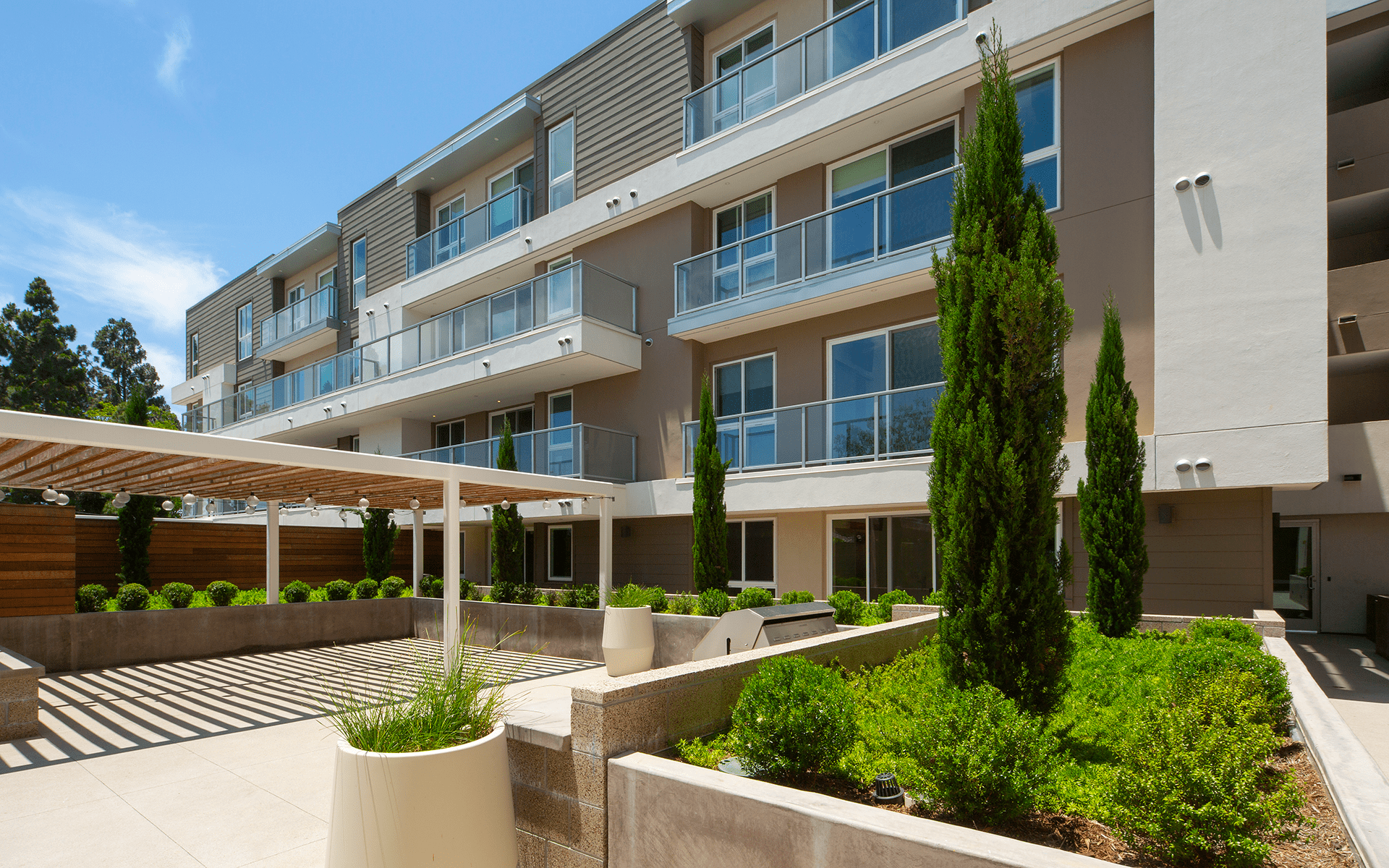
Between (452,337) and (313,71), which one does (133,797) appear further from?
(313,71)

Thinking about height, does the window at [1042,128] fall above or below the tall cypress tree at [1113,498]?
above

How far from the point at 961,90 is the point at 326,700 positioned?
1288 cm

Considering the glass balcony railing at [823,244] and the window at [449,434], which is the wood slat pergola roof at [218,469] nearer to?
the glass balcony railing at [823,244]

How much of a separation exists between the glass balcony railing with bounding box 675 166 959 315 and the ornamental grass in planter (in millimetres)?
9703

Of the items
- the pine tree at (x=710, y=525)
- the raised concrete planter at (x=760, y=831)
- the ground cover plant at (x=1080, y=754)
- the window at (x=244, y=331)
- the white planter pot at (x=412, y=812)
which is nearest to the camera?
the raised concrete planter at (x=760, y=831)

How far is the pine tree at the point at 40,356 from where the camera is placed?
3612 cm

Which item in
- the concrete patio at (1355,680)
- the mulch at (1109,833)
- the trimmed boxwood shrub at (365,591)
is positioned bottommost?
the concrete patio at (1355,680)

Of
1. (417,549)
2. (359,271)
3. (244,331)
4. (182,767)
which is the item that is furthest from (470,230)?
(182,767)

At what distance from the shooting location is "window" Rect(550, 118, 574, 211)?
18516 mm

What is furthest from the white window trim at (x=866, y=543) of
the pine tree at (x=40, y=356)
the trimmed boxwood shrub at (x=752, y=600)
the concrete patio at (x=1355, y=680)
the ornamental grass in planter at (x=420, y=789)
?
the pine tree at (x=40, y=356)

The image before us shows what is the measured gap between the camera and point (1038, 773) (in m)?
3.60

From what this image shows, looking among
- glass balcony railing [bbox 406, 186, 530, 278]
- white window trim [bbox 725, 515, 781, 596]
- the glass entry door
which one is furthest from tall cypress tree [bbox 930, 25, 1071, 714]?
glass balcony railing [bbox 406, 186, 530, 278]

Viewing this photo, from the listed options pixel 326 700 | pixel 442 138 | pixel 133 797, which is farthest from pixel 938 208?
pixel 442 138

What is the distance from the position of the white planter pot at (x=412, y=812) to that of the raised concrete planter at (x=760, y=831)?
2.17ft
